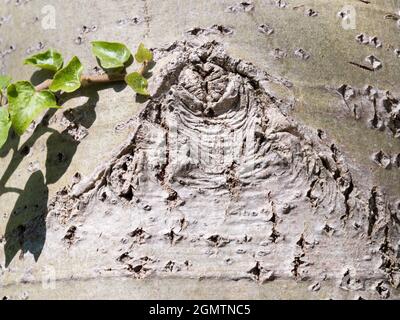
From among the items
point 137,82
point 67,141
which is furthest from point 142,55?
point 67,141

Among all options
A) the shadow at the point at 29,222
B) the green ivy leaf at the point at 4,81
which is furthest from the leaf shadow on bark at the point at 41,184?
the green ivy leaf at the point at 4,81

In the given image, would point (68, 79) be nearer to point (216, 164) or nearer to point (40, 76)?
point (40, 76)

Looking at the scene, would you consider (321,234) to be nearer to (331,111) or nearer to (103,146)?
(331,111)

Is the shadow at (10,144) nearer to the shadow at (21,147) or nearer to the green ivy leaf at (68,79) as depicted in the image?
the shadow at (21,147)

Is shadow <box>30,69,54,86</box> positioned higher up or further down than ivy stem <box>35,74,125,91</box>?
further down

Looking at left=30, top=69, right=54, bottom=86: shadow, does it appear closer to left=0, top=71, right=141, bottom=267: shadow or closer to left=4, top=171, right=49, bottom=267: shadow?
left=0, top=71, right=141, bottom=267: shadow

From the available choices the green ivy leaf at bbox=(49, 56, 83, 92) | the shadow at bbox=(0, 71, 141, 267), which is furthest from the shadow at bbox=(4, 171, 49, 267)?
the green ivy leaf at bbox=(49, 56, 83, 92)
